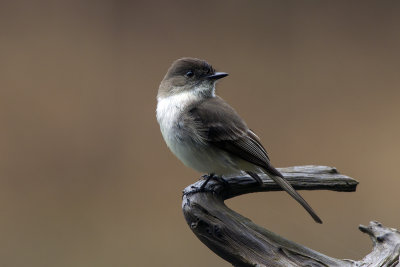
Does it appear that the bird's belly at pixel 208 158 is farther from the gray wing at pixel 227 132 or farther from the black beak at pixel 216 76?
the black beak at pixel 216 76

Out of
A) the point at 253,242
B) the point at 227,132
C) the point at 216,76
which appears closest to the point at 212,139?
the point at 227,132

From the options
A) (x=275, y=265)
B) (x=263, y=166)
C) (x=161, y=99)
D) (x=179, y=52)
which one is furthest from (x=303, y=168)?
(x=179, y=52)

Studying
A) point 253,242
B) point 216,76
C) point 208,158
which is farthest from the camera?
point 216,76

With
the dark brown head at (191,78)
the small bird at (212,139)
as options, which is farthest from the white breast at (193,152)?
the dark brown head at (191,78)

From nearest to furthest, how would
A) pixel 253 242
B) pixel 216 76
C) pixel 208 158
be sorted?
pixel 253 242 → pixel 208 158 → pixel 216 76

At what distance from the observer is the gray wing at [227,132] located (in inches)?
119

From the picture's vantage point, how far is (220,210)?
268 cm

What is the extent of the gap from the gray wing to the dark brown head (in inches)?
7.1

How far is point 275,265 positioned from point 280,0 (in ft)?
10.1

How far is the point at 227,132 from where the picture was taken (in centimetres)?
314

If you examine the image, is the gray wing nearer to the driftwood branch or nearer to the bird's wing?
the bird's wing

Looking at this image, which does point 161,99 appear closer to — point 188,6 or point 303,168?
point 303,168

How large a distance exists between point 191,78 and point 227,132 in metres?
0.50

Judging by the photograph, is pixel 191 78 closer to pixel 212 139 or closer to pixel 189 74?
pixel 189 74
